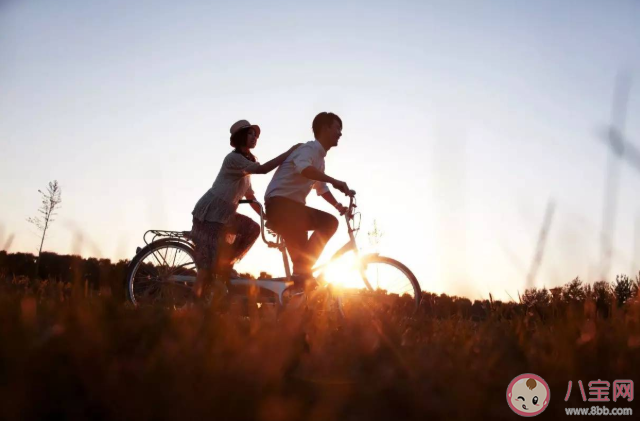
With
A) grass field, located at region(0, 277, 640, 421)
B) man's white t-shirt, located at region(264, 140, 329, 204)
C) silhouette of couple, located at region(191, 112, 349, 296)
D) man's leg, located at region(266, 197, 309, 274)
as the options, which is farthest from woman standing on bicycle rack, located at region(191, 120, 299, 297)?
grass field, located at region(0, 277, 640, 421)

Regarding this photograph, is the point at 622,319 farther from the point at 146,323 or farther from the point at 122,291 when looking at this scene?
the point at 122,291

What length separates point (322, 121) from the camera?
23.5 ft

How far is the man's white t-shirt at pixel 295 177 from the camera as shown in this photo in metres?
6.84

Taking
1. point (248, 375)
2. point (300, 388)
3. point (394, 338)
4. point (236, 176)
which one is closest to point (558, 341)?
point (394, 338)

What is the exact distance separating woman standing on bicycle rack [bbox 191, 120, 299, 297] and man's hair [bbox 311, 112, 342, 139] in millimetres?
361

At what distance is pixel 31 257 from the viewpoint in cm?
1867

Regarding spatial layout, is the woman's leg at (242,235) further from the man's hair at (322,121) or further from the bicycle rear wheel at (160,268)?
the man's hair at (322,121)

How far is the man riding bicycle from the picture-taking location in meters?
6.90

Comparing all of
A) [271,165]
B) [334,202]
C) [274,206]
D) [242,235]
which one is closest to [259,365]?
[271,165]

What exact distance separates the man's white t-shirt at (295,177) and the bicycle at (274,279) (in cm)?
44

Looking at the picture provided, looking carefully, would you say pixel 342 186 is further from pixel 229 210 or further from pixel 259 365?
pixel 259 365

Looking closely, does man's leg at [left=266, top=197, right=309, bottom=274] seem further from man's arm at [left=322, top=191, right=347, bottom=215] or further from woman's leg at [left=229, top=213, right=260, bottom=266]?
man's arm at [left=322, top=191, right=347, bottom=215]

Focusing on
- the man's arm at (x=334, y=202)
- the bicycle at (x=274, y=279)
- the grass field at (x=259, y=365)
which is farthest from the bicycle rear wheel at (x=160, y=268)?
the grass field at (x=259, y=365)

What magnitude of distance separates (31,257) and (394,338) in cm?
1831
